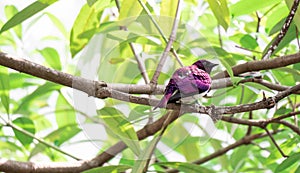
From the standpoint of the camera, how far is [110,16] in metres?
1.01

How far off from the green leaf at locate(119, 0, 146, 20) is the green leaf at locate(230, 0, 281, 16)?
122 mm

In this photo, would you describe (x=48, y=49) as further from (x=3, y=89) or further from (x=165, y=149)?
(x=165, y=149)

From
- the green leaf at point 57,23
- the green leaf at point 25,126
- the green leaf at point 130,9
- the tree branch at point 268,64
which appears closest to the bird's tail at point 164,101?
the tree branch at point 268,64

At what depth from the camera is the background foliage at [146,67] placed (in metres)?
0.59

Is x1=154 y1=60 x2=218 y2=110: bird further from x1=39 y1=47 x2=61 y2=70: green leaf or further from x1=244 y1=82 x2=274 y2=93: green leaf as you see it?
x1=39 y1=47 x2=61 y2=70: green leaf

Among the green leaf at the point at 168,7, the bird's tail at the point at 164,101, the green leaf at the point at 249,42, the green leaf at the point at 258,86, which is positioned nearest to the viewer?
the bird's tail at the point at 164,101

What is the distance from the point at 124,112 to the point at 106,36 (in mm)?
179

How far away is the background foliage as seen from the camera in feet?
1.92

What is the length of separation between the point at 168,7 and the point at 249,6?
0.33 feet

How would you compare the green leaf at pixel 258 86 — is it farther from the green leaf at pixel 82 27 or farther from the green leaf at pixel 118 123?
the green leaf at pixel 82 27

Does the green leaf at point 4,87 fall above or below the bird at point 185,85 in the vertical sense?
below

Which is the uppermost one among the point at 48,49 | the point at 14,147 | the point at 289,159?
the point at 48,49

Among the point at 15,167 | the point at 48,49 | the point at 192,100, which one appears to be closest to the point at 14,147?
the point at 48,49

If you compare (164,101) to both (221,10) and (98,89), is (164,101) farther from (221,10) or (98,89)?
(221,10)
